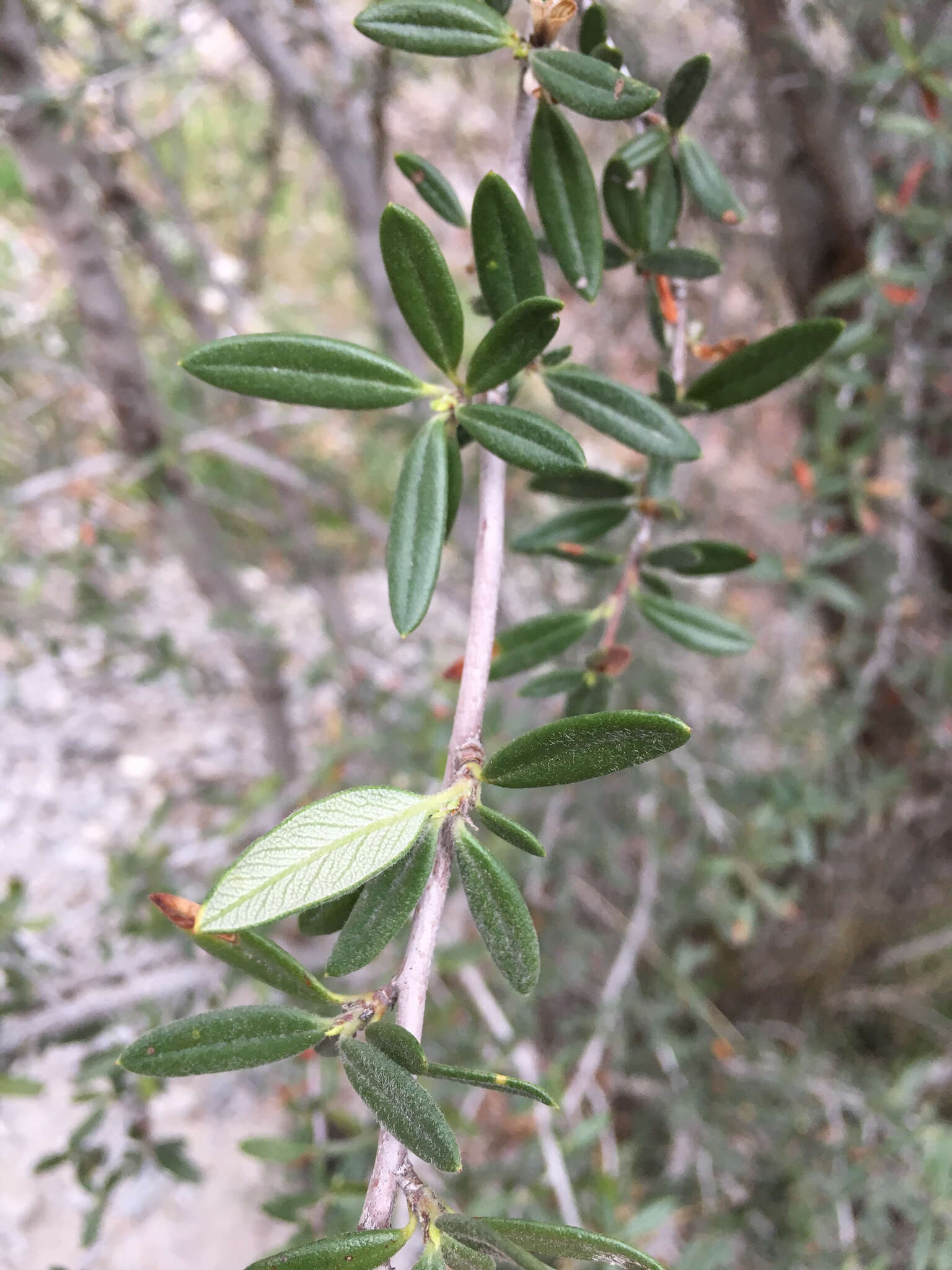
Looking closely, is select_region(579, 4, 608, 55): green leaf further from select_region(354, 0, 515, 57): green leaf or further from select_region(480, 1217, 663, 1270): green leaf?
select_region(480, 1217, 663, 1270): green leaf

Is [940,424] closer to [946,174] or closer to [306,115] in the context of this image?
[946,174]

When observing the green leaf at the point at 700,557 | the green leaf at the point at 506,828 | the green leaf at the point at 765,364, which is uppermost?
the green leaf at the point at 765,364

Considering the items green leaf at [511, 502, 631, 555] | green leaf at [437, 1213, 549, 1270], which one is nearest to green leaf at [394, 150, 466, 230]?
green leaf at [511, 502, 631, 555]

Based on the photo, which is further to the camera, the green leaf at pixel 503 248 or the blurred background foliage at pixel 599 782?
the blurred background foliage at pixel 599 782

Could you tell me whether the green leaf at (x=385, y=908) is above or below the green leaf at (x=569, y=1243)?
above

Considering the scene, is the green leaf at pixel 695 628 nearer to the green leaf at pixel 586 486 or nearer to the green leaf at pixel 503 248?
the green leaf at pixel 586 486

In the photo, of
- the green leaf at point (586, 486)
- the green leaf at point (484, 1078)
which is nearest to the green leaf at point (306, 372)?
the green leaf at point (586, 486)
